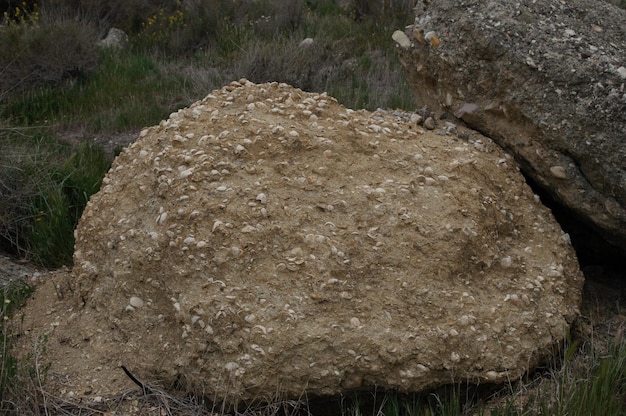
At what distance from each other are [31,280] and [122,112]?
9.33 ft

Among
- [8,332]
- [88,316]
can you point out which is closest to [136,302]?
A: [88,316]

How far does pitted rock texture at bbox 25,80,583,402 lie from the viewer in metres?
2.83

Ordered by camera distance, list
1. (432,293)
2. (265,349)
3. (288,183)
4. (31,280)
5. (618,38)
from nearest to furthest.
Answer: (265,349), (432,293), (288,183), (618,38), (31,280)

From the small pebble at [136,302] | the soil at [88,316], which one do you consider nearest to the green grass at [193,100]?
the soil at [88,316]

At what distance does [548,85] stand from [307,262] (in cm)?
132

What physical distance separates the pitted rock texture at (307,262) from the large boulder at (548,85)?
0.17 metres

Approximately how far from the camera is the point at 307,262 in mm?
2992

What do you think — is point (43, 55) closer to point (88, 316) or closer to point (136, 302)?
point (88, 316)

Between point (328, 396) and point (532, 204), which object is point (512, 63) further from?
point (328, 396)

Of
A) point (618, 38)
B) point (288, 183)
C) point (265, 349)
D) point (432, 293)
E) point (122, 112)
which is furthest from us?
point (122, 112)

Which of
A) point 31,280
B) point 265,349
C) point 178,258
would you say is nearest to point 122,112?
point 31,280

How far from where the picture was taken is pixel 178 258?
3.08 meters

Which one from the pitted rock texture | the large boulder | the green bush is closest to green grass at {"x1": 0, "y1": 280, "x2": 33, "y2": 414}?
the pitted rock texture

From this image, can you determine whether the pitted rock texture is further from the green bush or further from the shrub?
the shrub
